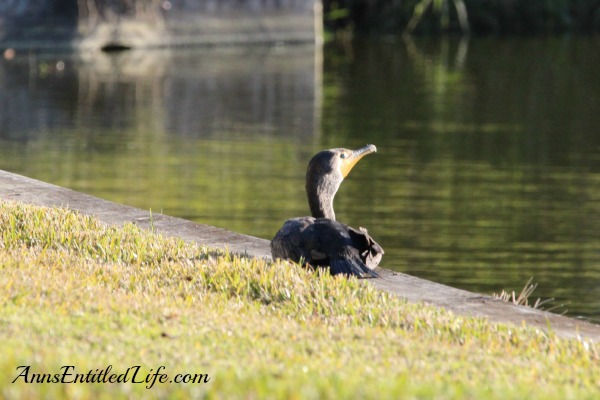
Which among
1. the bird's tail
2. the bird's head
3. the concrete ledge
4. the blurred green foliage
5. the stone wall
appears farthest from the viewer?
the blurred green foliage

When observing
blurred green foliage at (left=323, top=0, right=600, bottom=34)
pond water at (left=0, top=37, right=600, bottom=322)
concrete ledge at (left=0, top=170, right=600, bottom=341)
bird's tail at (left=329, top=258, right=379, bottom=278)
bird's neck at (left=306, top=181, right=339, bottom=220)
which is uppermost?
bird's neck at (left=306, top=181, right=339, bottom=220)

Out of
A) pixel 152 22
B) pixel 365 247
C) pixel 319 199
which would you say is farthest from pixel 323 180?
pixel 152 22

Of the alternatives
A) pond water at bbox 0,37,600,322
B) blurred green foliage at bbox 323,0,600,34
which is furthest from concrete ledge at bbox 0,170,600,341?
blurred green foliage at bbox 323,0,600,34

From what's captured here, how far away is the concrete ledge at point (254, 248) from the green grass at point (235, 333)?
318 mm

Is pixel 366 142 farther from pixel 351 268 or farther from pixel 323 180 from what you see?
pixel 351 268

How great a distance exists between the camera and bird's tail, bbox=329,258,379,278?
23.2ft

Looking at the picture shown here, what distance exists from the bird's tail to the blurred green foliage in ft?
95.0

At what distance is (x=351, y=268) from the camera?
713cm

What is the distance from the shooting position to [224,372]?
4.81 meters

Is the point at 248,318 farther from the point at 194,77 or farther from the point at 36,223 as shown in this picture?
the point at 194,77

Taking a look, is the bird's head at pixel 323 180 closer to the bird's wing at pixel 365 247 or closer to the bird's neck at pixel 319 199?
the bird's neck at pixel 319 199

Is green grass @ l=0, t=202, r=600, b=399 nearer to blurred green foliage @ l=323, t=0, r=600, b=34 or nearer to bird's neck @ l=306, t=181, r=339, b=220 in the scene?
bird's neck @ l=306, t=181, r=339, b=220

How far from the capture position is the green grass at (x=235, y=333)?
184 inches

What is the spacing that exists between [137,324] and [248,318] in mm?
613
